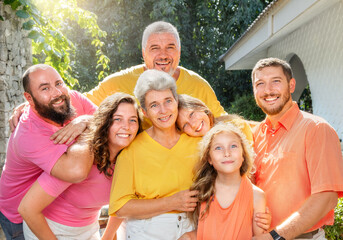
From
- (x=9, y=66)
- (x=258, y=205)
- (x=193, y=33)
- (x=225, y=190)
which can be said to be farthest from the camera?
(x=193, y=33)

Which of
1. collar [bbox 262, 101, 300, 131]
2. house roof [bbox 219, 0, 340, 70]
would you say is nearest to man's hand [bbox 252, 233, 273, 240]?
collar [bbox 262, 101, 300, 131]

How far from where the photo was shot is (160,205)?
7.57 ft

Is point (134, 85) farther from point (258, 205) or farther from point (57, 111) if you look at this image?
point (258, 205)

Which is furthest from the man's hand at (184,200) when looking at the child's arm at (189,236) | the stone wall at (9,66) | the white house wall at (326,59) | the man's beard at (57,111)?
the white house wall at (326,59)

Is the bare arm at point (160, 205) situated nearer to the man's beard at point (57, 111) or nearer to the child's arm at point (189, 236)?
the child's arm at point (189, 236)

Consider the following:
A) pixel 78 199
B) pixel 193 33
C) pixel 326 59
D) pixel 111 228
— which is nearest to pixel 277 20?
pixel 326 59

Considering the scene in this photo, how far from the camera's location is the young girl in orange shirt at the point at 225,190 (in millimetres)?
2273

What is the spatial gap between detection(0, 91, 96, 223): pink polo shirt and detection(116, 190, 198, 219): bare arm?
0.59m

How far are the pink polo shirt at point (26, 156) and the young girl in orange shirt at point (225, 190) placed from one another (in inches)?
39.3

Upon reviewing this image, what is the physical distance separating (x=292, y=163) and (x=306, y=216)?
349mm

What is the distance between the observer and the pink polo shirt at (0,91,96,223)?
2371 millimetres

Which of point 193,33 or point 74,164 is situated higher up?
point 193,33

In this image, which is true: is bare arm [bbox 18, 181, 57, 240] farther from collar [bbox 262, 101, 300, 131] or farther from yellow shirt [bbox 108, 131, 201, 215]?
collar [bbox 262, 101, 300, 131]

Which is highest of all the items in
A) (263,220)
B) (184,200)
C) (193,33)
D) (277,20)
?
(193,33)
